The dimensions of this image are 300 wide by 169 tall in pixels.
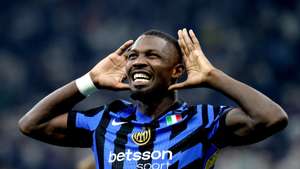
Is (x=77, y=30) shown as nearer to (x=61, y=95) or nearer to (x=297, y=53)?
(x=297, y=53)

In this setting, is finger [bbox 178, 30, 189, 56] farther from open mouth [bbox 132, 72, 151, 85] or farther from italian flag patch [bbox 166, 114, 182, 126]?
italian flag patch [bbox 166, 114, 182, 126]

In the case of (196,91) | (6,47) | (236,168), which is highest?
(6,47)

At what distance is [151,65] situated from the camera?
18.9 ft

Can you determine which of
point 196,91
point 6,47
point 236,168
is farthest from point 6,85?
point 236,168

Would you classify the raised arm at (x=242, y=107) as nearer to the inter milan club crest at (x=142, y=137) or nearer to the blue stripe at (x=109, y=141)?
the inter milan club crest at (x=142, y=137)

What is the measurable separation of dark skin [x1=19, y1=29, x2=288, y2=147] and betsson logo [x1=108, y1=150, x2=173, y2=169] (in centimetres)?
33

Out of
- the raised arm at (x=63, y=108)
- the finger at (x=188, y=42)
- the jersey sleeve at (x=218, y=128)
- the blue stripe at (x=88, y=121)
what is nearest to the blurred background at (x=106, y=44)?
the raised arm at (x=63, y=108)

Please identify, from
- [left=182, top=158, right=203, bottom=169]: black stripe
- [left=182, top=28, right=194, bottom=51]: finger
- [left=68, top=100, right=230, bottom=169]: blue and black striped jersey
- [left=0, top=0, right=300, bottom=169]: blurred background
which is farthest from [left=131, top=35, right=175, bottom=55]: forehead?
[left=0, top=0, right=300, bottom=169]: blurred background

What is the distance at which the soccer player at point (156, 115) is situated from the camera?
554cm

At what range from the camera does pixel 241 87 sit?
18.3 feet

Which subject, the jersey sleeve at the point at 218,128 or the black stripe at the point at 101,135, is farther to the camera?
the black stripe at the point at 101,135

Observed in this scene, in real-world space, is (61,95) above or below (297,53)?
above

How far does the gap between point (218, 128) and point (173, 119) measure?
33cm

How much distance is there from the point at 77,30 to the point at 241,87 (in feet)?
28.8
